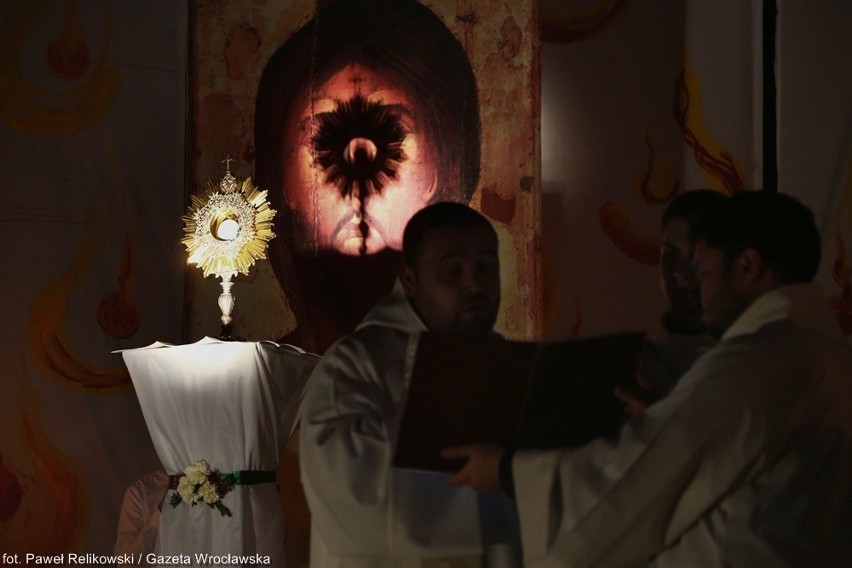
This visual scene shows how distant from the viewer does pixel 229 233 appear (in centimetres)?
681

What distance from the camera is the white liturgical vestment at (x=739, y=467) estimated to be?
2.84 m

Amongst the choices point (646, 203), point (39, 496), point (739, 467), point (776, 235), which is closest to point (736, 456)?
point (739, 467)

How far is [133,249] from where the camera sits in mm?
7383

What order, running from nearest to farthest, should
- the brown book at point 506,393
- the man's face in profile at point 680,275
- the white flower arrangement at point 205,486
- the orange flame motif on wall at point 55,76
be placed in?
the brown book at point 506,393
the man's face in profile at point 680,275
the white flower arrangement at point 205,486
the orange flame motif on wall at point 55,76

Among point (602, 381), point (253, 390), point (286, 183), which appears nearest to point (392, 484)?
point (602, 381)

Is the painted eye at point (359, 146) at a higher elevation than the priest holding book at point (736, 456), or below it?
higher

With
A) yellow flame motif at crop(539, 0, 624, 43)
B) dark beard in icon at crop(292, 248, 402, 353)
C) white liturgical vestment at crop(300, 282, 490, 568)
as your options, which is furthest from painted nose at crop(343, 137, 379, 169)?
white liturgical vestment at crop(300, 282, 490, 568)

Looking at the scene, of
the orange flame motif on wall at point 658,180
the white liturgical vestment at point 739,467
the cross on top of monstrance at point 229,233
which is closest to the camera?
the white liturgical vestment at point 739,467

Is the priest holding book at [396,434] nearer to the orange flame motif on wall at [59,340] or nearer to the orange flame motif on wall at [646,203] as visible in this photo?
the orange flame motif on wall at [646,203]

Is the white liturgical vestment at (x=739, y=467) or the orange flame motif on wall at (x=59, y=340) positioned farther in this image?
the orange flame motif on wall at (x=59, y=340)

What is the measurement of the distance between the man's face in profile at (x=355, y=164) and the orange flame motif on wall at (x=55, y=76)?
1.30 m

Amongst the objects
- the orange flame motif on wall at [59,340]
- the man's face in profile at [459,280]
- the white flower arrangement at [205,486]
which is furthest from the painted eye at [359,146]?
the man's face in profile at [459,280]

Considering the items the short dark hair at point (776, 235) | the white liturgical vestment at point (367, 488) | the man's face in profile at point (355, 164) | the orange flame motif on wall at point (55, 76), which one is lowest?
the white liturgical vestment at point (367, 488)

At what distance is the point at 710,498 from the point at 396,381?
1.13 m
